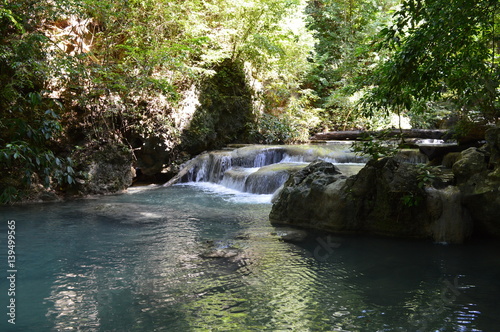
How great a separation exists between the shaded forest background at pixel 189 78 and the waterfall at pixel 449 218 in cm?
145

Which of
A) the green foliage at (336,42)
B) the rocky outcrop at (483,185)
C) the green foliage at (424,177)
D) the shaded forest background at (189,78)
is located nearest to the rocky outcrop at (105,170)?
the shaded forest background at (189,78)

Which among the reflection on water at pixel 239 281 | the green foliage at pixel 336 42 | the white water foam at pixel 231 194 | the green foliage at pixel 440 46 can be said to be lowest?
the reflection on water at pixel 239 281

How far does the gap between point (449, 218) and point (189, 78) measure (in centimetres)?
1039

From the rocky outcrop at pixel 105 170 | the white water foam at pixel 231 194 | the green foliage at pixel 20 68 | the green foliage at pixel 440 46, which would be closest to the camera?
the green foliage at pixel 440 46

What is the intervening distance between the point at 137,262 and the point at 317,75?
1843cm

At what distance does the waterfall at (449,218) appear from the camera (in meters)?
5.41

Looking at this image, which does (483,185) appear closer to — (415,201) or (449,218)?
(449,218)

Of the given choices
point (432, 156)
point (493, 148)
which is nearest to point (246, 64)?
point (432, 156)

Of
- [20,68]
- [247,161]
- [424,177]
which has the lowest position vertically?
[424,177]

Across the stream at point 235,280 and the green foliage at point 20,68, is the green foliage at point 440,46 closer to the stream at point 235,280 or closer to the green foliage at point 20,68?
the stream at point 235,280

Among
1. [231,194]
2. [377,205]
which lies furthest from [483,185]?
[231,194]

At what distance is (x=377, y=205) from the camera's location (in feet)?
19.2

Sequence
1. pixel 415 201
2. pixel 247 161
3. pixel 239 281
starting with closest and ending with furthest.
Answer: pixel 239 281 → pixel 415 201 → pixel 247 161

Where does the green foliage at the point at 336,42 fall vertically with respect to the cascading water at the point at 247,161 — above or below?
above
